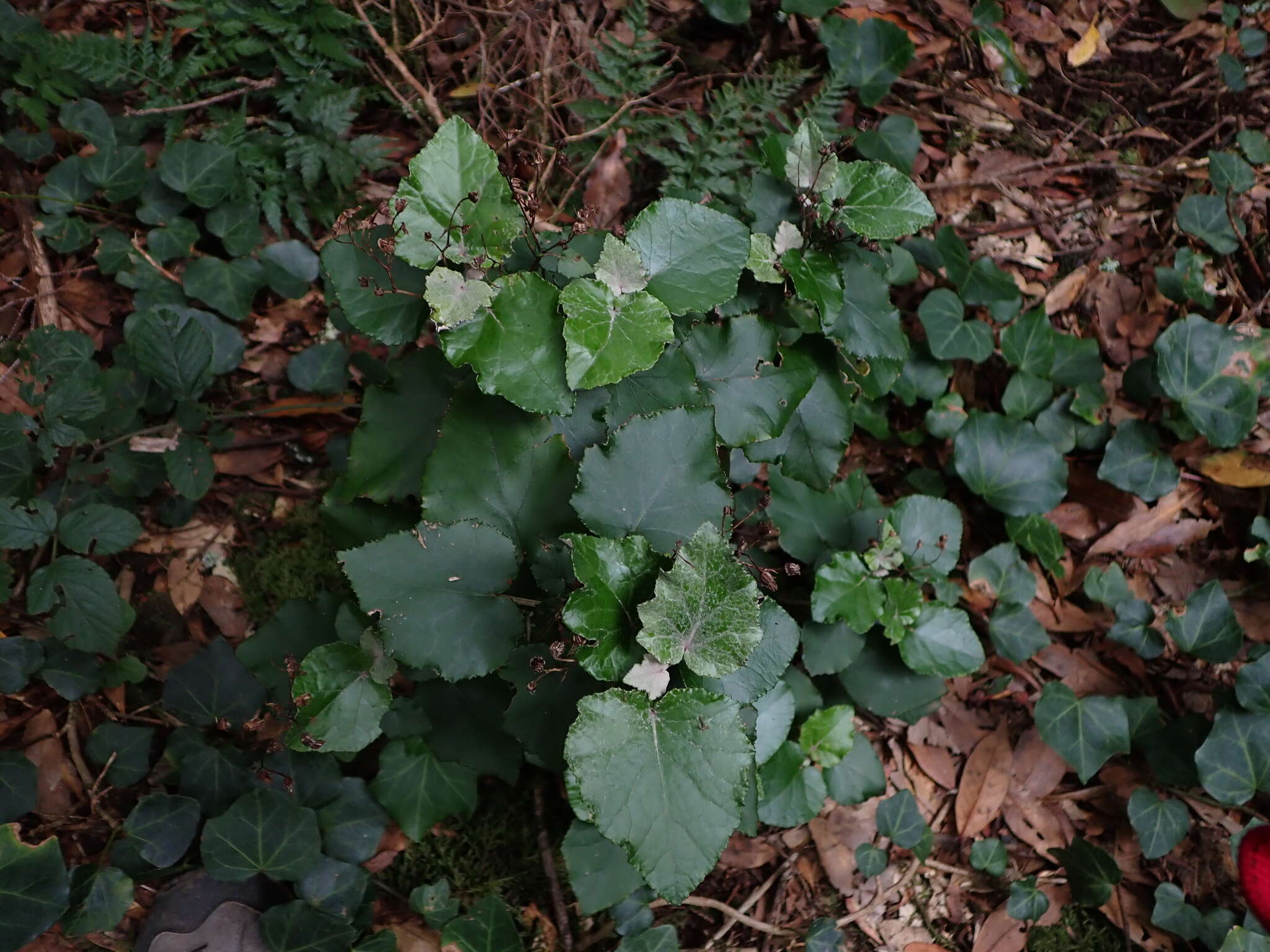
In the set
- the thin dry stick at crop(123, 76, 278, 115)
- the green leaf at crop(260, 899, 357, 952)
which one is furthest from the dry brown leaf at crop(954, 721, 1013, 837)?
the thin dry stick at crop(123, 76, 278, 115)

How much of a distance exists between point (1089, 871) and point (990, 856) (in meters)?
0.26

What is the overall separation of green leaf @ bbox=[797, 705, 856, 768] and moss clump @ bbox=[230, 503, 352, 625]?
1.31 m

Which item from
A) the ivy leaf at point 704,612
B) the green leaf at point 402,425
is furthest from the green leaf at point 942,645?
the green leaf at point 402,425

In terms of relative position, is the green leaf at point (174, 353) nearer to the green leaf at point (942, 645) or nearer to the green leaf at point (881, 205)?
the green leaf at point (881, 205)

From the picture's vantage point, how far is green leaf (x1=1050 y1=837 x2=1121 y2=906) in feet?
7.44

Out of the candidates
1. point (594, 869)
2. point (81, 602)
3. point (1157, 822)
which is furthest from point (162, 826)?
point (1157, 822)

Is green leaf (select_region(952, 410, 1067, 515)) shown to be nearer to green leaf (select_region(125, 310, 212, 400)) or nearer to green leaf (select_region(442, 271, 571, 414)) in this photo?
green leaf (select_region(442, 271, 571, 414))

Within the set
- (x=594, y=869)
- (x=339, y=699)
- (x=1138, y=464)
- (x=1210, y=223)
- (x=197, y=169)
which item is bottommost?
(x=594, y=869)

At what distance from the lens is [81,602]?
194 cm

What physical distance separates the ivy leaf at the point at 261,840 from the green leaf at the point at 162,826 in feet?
0.27

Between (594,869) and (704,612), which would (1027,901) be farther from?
(704,612)

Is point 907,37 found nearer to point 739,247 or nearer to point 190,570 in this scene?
point 739,247

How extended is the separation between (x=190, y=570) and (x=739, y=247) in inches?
69.9

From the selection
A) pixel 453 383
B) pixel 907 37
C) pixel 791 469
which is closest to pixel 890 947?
pixel 791 469
